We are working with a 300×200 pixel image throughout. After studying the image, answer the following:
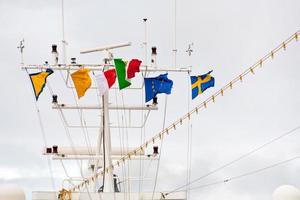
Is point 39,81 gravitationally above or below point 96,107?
above

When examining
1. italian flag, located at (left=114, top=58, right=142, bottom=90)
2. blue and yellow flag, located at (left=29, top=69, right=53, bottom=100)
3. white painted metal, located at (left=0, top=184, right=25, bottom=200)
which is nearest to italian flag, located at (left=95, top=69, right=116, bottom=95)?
italian flag, located at (left=114, top=58, right=142, bottom=90)

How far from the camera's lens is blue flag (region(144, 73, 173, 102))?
105 ft

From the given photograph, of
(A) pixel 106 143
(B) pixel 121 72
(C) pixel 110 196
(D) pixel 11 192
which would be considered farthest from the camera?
(A) pixel 106 143

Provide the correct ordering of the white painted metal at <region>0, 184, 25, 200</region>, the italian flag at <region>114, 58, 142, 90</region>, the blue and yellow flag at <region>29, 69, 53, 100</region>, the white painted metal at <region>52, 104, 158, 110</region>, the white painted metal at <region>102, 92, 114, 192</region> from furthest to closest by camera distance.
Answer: the white painted metal at <region>52, 104, 158, 110</region> → the white painted metal at <region>102, 92, 114, 192</region> → the blue and yellow flag at <region>29, 69, 53, 100</region> → the italian flag at <region>114, 58, 142, 90</region> → the white painted metal at <region>0, 184, 25, 200</region>

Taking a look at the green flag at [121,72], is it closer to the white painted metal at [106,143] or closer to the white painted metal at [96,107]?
the white painted metal at [106,143]

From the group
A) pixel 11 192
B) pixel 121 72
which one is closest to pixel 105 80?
pixel 121 72

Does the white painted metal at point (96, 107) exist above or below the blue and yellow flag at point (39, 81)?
below

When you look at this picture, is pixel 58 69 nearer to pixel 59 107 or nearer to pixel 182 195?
pixel 59 107

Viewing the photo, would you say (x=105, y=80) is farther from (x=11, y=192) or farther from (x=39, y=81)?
(x=11, y=192)

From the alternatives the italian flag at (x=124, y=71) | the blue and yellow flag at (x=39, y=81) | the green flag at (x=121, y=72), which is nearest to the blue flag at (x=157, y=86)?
the italian flag at (x=124, y=71)

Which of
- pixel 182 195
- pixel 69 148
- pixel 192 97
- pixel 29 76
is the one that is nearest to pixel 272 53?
pixel 192 97

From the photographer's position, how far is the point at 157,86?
32188 millimetres

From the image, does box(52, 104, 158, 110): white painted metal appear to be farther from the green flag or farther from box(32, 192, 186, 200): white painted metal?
box(32, 192, 186, 200): white painted metal

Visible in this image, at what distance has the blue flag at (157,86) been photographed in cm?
3206
